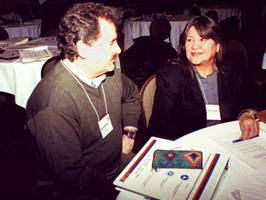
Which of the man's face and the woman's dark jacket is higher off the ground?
the man's face

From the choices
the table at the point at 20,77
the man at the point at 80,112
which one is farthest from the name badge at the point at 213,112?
the table at the point at 20,77

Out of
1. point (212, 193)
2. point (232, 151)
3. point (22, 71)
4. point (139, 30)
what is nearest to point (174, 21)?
point (139, 30)

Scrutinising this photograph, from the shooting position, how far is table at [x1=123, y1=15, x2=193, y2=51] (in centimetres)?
538

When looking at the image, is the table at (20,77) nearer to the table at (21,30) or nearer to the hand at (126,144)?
the hand at (126,144)

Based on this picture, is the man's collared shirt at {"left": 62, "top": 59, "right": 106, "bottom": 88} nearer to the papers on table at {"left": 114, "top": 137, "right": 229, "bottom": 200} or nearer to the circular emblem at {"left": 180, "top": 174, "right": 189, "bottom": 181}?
the papers on table at {"left": 114, "top": 137, "right": 229, "bottom": 200}

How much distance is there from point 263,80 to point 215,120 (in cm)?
169

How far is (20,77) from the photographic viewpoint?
2.79m

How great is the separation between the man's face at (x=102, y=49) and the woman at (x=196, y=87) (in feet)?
1.91

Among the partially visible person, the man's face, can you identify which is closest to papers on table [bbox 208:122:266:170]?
the man's face

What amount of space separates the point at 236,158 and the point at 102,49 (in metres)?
0.83

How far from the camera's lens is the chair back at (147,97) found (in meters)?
1.79

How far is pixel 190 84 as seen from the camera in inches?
72.7

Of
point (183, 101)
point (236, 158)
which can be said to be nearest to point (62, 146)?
point (236, 158)

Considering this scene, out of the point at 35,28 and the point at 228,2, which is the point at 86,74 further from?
the point at 228,2
